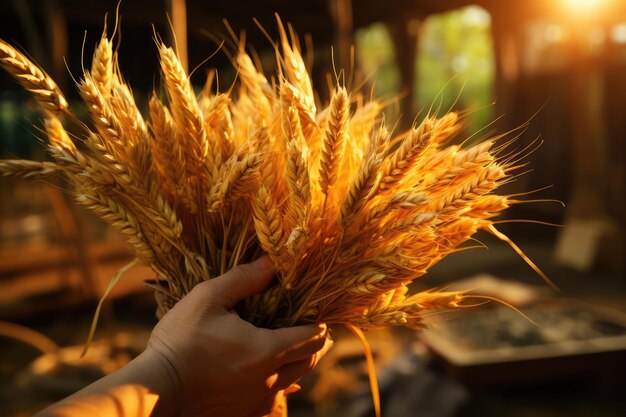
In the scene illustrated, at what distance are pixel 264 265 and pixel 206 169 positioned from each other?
186mm

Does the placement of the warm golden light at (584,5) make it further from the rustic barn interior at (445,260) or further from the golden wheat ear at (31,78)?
the golden wheat ear at (31,78)

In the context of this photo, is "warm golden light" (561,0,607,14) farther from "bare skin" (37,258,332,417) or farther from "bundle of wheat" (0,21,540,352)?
"bare skin" (37,258,332,417)

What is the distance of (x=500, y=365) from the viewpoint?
292 cm

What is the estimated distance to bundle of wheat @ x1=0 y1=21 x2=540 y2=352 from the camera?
77 cm

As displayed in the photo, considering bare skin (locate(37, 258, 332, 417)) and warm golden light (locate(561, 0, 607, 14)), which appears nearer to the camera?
bare skin (locate(37, 258, 332, 417))

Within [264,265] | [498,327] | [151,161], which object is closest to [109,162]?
[151,161]

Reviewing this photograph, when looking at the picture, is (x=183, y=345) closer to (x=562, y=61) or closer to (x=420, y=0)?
(x=420, y=0)

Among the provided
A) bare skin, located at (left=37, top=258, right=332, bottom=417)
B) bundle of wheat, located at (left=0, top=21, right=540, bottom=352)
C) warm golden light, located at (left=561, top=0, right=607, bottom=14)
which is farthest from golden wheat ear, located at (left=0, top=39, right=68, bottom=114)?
warm golden light, located at (left=561, top=0, right=607, bottom=14)

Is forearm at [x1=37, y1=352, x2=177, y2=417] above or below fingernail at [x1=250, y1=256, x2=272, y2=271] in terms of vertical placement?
below

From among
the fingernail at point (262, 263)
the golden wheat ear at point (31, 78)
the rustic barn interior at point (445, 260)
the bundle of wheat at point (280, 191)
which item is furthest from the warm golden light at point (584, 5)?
the golden wheat ear at point (31, 78)

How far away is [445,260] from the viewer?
6879 millimetres

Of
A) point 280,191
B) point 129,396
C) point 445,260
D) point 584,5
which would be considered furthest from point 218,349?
point 584,5

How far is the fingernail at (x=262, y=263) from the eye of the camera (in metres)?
0.85

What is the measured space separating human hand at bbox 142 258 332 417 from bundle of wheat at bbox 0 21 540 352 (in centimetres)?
7
